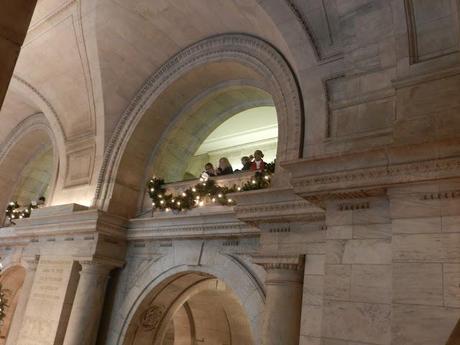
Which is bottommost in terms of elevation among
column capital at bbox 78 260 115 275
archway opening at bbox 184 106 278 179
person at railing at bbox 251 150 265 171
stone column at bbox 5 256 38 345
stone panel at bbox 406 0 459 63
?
stone column at bbox 5 256 38 345

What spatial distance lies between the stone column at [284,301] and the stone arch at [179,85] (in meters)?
1.70

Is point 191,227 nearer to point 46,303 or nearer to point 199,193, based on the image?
point 199,193

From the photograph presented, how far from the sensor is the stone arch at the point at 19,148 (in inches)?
540

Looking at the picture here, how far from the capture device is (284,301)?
A: 5.55m

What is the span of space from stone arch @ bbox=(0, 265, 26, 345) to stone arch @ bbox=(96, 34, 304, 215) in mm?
4996

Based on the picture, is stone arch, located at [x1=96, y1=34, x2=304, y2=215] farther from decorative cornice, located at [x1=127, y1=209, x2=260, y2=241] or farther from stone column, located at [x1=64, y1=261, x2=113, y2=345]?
stone column, located at [x1=64, y1=261, x2=113, y2=345]

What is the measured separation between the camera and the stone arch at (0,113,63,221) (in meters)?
13.7

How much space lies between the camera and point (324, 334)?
4391 mm

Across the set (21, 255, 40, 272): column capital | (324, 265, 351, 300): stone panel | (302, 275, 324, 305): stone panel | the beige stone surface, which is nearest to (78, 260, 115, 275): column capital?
the beige stone surface

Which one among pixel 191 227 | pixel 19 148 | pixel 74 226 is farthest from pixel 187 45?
pixel 19 148

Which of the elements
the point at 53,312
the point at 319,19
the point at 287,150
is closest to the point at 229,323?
the point at 53,312

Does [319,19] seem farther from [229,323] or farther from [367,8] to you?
[229,323]

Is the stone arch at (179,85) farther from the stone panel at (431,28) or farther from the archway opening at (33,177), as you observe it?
the archway opening at (33,177)

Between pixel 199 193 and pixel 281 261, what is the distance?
311cm
